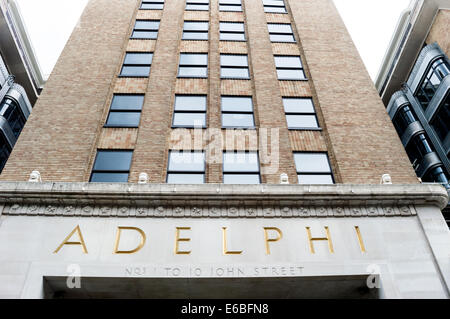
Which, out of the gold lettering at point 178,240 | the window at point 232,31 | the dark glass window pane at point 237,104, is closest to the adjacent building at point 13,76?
the window at point 232,31

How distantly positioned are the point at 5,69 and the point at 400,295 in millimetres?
28330

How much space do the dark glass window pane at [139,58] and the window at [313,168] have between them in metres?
8.24

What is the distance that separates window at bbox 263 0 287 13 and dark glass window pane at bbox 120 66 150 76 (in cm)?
887

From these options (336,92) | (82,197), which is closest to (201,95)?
(336,92)

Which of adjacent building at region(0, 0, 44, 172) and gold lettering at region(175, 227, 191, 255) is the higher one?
adjacent building at region(0, 0, 44, 172)

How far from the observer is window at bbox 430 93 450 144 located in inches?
866

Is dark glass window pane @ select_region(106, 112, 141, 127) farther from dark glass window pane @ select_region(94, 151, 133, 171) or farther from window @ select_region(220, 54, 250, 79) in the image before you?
window @ select_region(220, 54, 250, 79)

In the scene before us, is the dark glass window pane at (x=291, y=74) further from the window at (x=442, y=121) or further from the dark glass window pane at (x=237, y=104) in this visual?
the window at (x=442, y=121)

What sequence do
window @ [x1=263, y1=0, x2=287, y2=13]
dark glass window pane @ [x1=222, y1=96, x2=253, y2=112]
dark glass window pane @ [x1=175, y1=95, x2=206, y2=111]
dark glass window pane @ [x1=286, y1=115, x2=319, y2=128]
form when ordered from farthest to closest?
window @ [x1=263, y1=0, x2=287, y2=13] < dark glass window pane @ [x1=222, y1=96, x2=253, y2=112] < dark glass window pane @ [x1=175, y1=95, x2=206, y2=111] < dark glass window pane @ [x1=286, y1=115, x2=319, y2=128]

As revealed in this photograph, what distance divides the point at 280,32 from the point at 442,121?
13310 mm

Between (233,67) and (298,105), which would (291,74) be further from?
(233,67)

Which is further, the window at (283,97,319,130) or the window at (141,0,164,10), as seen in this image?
the window at (141,0,164,10)

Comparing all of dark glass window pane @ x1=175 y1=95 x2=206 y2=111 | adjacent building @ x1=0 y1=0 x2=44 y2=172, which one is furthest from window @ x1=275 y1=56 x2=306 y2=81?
adjacent building @ x1=0 y1=0 x2=44 y2=172

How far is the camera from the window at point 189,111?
511 inches
